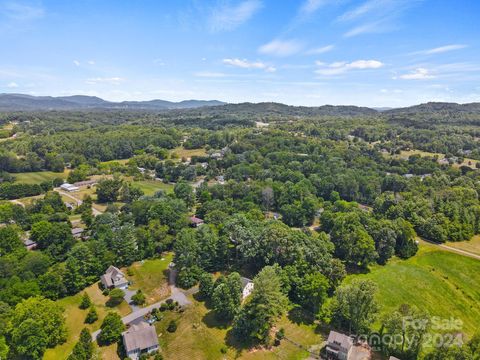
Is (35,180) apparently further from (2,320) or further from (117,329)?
(117,329)

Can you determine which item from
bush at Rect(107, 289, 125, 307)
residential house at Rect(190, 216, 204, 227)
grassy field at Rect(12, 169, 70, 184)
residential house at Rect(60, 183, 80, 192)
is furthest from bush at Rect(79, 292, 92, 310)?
grassy field at Rect(12, 169, 70, 184)

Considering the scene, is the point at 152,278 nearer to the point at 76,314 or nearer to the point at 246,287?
the point at 76,314

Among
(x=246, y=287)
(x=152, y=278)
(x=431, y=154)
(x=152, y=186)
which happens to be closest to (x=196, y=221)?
(x=152, y=278)

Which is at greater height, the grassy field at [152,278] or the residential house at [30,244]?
the residential house at [30,244]

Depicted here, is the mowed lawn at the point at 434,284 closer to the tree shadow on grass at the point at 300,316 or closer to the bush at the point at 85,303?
the tree shadow on grass at the point at 300,316


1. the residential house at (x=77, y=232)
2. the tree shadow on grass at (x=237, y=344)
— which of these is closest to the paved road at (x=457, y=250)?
the tree shadow on grass at (x=237, y=344)

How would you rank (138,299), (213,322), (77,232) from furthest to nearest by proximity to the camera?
1. (77,232)
2. (138,299)
3. (213,322)
